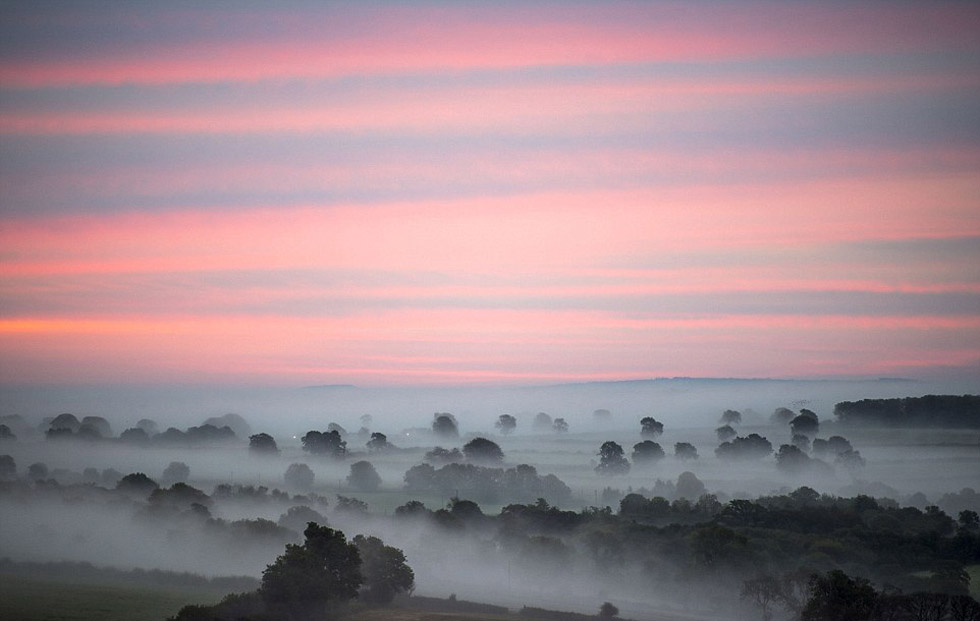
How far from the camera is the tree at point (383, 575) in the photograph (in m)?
104

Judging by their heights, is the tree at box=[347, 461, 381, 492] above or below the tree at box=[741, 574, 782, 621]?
above

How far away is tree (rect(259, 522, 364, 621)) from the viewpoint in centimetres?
9531

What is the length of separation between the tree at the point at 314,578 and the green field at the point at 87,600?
9250mm

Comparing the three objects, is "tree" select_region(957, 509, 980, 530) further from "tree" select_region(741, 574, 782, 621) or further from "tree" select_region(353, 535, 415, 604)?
"tree" select_region(353, 535, 415, 604)

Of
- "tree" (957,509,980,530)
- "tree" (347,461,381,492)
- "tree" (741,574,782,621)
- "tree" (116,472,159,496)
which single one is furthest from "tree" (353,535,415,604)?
"tree" (116,472,159,496)

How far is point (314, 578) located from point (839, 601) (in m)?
46.7

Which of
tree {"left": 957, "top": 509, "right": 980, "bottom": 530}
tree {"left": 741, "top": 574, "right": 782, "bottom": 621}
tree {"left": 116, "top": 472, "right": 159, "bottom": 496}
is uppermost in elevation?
tree {"left": 116, "top": 472, "right": 159, "bottom": 496}

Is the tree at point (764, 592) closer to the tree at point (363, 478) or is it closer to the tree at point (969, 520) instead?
the tree at point (969, 520)

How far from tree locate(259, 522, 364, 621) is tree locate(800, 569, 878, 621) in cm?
4232

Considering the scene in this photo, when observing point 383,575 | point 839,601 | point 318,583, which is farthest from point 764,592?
point 318,583

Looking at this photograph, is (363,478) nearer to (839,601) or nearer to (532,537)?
(532,537)

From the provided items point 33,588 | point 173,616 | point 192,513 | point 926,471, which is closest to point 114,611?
point 173,616

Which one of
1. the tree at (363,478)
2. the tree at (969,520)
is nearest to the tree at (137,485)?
the tree at (363,478)

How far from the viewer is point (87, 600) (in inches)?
3927
